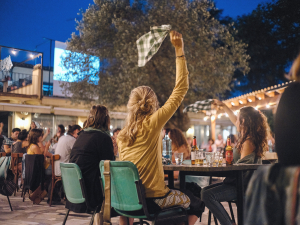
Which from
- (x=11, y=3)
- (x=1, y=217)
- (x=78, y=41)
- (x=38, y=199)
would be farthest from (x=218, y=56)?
(x=11, y=3)

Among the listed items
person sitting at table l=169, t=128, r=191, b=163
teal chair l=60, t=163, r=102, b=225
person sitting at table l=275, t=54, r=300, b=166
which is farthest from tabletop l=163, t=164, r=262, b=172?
person sitting at table l=169, t=128, r=191, b=163

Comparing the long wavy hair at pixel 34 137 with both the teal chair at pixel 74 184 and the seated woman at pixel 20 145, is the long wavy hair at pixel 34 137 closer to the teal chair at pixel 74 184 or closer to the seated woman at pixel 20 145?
the seated woman at pixel 20 145

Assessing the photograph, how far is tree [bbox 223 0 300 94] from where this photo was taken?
2320 cm

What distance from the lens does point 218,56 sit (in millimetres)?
13469

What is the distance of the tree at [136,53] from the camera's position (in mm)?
12547

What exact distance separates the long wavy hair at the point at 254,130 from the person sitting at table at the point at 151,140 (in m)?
1.03

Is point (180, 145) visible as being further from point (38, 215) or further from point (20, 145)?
point (20, 145)

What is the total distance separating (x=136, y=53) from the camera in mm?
12188

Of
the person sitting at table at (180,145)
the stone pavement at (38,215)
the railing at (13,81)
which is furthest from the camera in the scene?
the railing at (13,81)

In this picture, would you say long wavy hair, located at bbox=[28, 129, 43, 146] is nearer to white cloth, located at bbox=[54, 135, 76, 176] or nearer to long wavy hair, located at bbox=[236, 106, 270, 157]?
white cloth, located at bbox=[54, 135, 76, 176]

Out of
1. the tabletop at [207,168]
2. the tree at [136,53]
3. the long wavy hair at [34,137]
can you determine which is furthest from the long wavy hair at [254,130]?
the tree at [136,53]

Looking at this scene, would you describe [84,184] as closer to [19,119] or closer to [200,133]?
[19,119]

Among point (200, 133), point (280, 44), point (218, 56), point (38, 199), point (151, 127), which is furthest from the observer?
point (200, 133)

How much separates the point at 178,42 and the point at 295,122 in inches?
63.0
